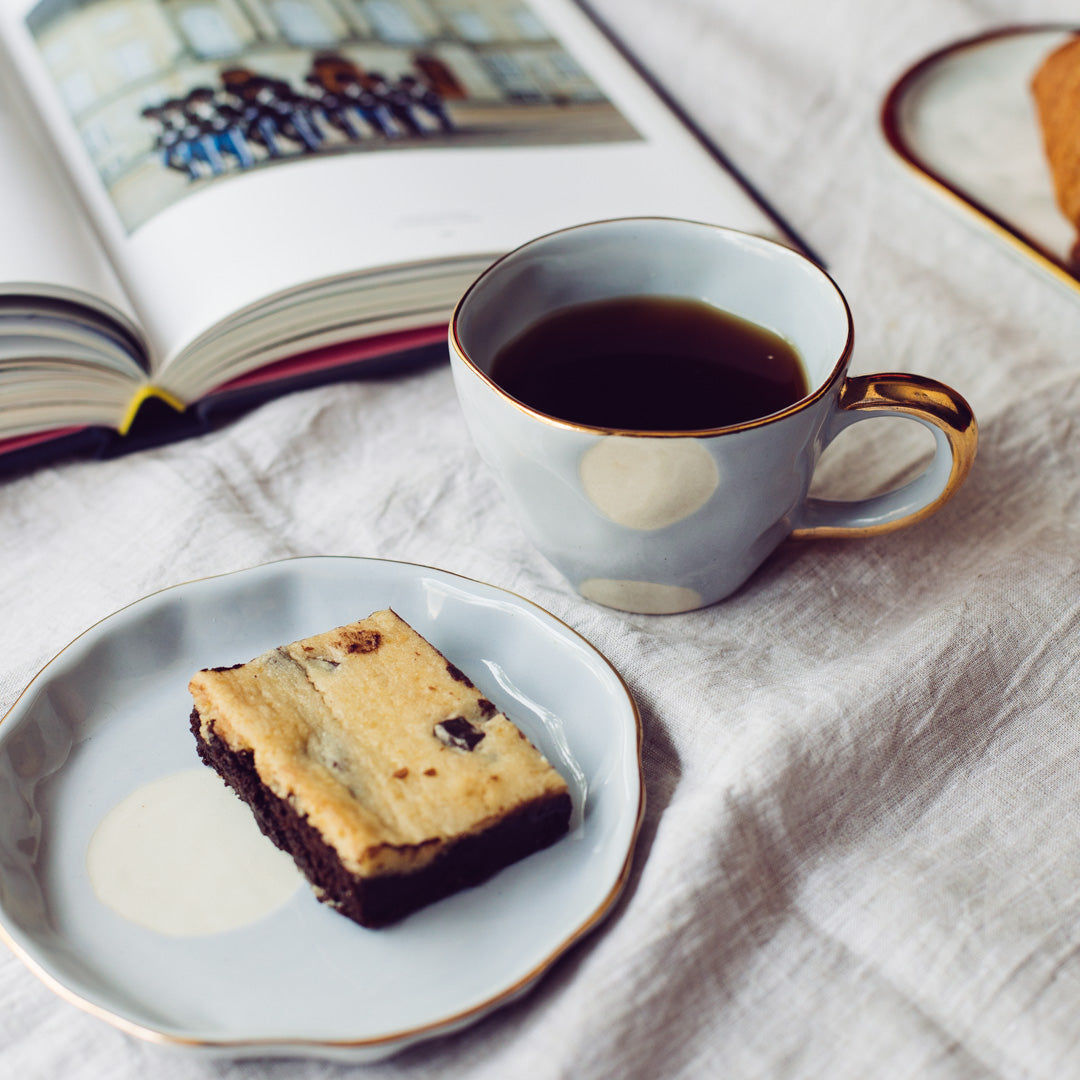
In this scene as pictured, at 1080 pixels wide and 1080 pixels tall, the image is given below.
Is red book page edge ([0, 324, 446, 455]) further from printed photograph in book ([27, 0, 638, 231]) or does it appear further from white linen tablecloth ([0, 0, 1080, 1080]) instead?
printed photograph in book ([27, 0, 638, 231])

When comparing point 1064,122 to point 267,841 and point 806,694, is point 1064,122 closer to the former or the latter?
point 806,694

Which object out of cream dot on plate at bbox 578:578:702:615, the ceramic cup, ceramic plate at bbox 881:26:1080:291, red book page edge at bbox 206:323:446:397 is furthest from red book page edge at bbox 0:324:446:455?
A: ceramic plate at bbox 881:26:1080:291

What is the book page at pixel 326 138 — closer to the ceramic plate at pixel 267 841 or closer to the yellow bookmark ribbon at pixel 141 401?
the yellow bookmark ribbon at pixel 141 401

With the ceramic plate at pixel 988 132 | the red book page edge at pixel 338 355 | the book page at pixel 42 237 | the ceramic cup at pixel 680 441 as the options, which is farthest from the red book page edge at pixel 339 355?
A: the ceramic plate at pixel 988 132

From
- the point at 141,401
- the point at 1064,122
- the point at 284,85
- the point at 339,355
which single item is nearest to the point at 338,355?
the point at 339,355

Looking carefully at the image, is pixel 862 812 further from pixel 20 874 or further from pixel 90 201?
pixel 90 201

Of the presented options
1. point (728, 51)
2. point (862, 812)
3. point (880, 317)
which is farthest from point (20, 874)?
point (728, 51)
